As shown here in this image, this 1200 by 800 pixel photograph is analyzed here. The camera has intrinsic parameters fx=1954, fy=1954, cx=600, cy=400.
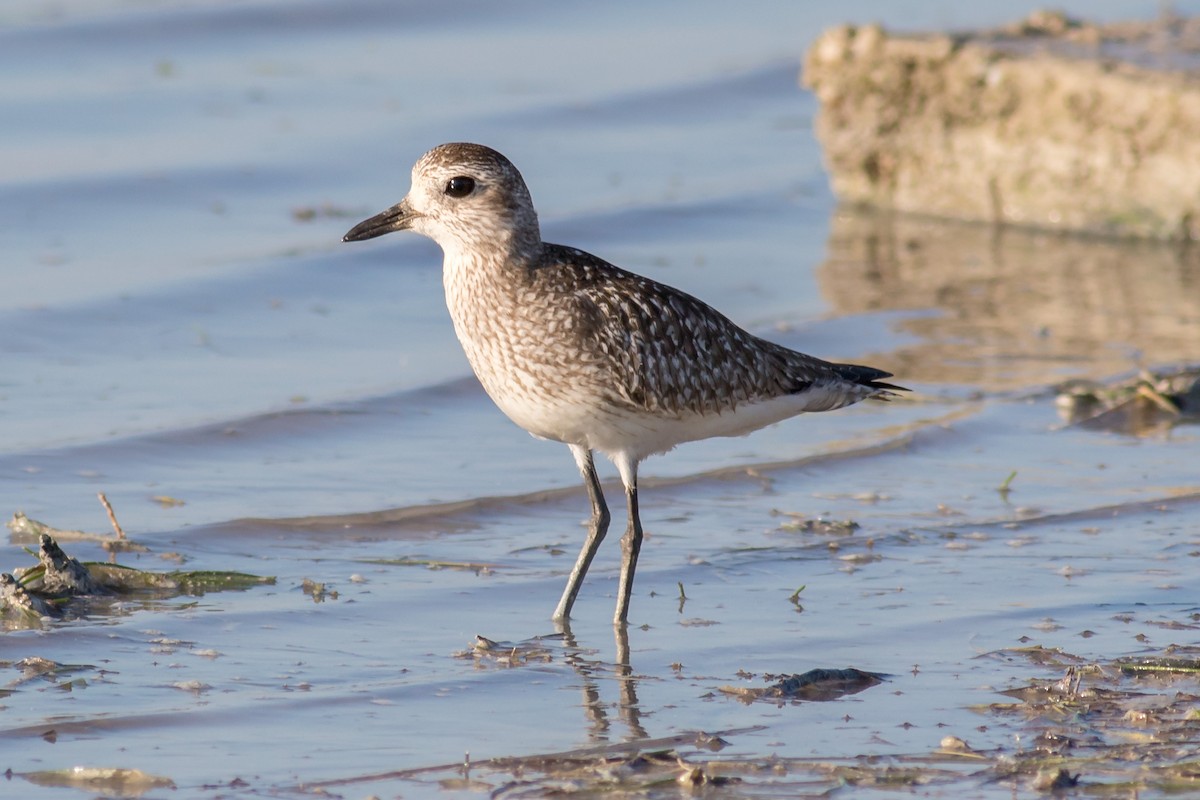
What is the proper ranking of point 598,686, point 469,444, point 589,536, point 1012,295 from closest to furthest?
point 598,686 < point 589,536 < point 469,444 < point 1012,295

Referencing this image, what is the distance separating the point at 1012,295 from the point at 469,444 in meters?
4.42

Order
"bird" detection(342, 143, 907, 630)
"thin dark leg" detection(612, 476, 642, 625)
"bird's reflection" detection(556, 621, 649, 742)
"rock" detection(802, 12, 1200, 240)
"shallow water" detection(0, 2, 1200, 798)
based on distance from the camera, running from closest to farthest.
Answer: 1. "bird's reflection" detection(556, 621, 649, 742)
2. "shallow water" detection(0, 2, 1200, 798)
3. "bird" detection(342, 143, 907, 630)
4. "thin dark leg" detection(612, 476, 642, 625)
5. "rock" detection(802, 12, 1200, 240)

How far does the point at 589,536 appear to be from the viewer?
7.81 m

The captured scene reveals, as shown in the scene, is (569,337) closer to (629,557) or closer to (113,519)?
(629,557)

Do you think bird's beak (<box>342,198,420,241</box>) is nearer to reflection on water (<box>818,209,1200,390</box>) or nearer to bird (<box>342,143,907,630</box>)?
bird (<box>342,143,907,630</box>)

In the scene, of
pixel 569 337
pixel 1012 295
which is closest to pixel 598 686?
pixel 569 337

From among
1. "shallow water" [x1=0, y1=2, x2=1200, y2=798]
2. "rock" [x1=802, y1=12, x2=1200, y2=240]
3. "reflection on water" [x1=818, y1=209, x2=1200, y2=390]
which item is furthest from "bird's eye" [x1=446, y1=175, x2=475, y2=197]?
"rock" [x1=802, y1=12, x2=1200, y2=240]

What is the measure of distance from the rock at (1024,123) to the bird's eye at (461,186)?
23.8ft

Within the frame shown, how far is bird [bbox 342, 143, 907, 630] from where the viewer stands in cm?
728

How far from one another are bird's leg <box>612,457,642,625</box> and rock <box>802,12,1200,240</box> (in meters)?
7.00

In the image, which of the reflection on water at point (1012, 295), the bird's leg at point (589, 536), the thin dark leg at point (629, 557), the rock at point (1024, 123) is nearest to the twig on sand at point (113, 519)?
the bird's leg at point (589, 536)

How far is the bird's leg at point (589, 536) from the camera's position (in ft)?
24.6

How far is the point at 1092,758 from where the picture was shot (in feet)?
18.9

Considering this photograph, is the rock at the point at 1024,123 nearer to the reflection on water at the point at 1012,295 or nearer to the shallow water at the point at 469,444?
the reflection on water at the point at 1012,295
